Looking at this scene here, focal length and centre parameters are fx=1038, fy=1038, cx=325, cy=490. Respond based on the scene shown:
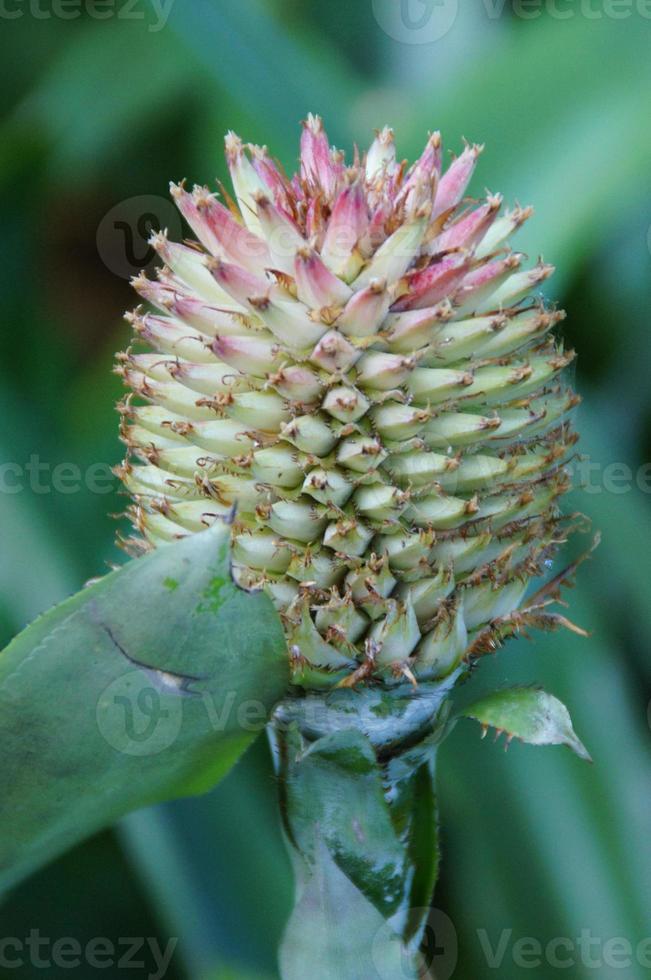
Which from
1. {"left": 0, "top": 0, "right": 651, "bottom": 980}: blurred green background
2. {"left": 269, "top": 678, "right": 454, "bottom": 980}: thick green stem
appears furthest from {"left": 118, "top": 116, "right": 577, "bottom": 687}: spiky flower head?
{"left": 0, "top": 0, "right": 651, "bottom": 980}: blurred green background

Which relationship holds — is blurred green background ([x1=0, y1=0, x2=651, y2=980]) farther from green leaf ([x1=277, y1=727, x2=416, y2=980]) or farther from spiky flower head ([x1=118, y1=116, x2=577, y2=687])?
spiky flower head ([x1=118, y1=116, x2=577, y2=687])

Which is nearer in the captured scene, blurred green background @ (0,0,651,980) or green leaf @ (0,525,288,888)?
green leaf @ (0,525,288,888)

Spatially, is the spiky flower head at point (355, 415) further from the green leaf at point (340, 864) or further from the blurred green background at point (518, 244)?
the blurred green background at point (518, 244)

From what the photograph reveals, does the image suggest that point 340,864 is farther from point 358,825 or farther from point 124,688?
point 124,688

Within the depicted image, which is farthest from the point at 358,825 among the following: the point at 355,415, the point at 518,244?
the point at 518,244

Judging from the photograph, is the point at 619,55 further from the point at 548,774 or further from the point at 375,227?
the point at 548,774

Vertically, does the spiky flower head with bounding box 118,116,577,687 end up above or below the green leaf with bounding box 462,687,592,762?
above

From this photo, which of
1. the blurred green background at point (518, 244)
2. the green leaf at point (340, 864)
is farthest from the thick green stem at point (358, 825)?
the blurred green background at point (518, 244)
